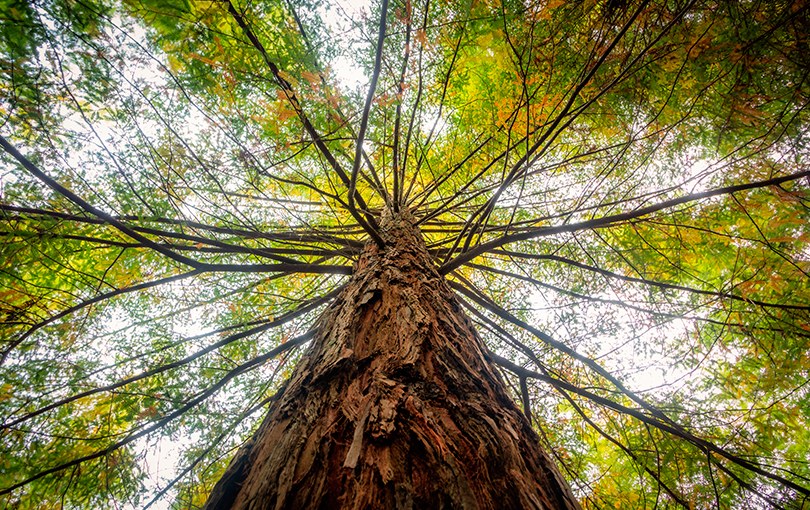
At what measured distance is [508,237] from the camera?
2.05 meters

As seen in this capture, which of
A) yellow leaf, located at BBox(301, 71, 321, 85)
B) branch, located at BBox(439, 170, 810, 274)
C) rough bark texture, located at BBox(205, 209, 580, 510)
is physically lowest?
rough bark texture, located at BBox(205, 209, 580, 510)

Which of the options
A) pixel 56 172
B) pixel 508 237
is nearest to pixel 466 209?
pixel 508 237

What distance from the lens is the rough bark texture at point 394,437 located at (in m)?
0.65

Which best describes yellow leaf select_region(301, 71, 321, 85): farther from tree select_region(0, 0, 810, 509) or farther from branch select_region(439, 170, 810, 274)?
branch select_region(439, 170, 810, 274)

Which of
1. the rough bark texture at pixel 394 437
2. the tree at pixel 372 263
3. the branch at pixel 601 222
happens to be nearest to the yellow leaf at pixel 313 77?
the tree at pixel 372 263

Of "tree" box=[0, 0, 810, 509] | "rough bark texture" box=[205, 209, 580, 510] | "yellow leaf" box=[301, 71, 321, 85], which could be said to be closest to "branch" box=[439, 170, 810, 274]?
"tree" box=[0, 0, 810, 509]

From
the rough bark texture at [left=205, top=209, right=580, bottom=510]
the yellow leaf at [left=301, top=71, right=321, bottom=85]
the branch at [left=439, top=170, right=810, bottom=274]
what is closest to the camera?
the rough bark texture at [left=205, top=209, right=580, bottom=510]

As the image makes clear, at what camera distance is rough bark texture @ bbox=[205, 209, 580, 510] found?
2.12 ft

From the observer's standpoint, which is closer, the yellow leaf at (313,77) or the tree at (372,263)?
the tree at (372,263)

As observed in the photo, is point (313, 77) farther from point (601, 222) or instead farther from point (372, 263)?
point (601, 222)

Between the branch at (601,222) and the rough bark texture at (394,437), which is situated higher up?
the branch at (601,222)

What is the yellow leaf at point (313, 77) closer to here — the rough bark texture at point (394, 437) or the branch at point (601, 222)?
the rough bark texture at point (394, 437)

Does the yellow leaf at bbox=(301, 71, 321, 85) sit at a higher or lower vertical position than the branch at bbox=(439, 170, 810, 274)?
lower

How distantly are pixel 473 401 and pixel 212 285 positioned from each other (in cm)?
299
